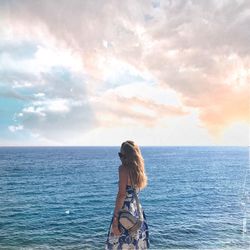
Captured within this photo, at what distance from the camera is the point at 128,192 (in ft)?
13.0

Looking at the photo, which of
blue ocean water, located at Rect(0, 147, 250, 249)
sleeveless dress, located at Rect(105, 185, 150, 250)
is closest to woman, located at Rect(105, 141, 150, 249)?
sleeveless dress, located at Rect(105, 185, 150, 250)

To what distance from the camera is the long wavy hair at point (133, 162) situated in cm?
383

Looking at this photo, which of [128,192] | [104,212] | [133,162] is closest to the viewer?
[133,162]

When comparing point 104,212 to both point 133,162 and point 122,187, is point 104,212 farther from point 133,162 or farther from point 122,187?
point 133,162

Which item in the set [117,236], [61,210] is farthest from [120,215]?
[61,210]

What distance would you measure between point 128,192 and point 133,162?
15.6 inches

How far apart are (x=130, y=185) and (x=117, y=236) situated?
656 mm

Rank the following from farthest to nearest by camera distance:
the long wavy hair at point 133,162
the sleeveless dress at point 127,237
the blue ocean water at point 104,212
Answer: the blue ocean water at point 104,212 → the sleeveless dress at point 127,237 → the long wavy hair at point 133,162

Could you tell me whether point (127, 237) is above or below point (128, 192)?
below

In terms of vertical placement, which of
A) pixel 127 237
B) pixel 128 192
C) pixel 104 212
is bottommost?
pixel 104 212

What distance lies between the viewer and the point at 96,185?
155 feet

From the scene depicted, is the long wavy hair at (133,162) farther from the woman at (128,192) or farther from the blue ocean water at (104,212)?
the blue ocean water at (104,212)

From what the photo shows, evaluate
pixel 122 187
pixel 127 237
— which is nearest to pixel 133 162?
pixel 122 187

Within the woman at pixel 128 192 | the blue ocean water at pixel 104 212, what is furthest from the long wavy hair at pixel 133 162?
the blue ocean water at pixel 104 212
